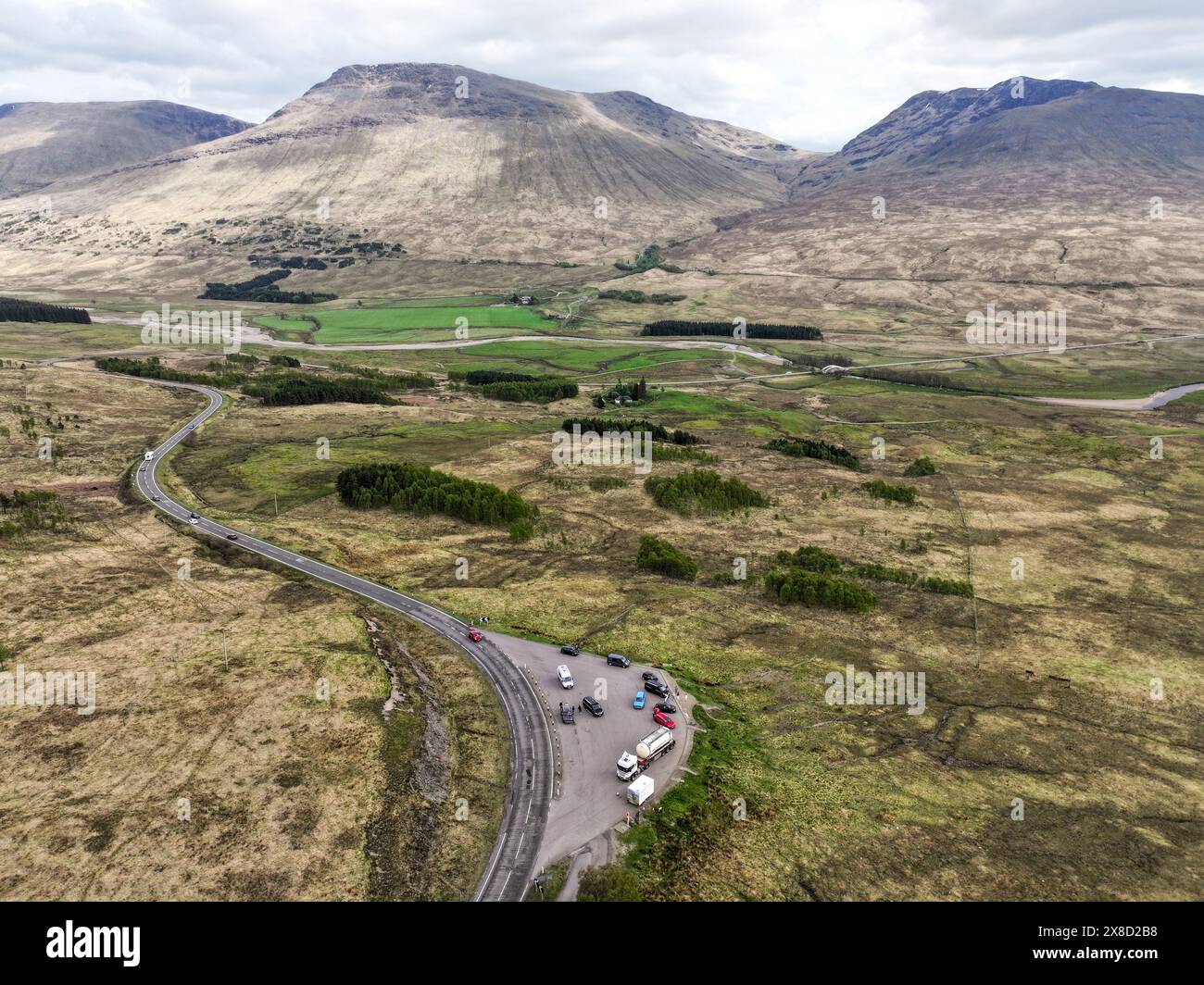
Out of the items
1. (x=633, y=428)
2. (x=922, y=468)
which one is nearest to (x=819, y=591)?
(x=922, y=468)

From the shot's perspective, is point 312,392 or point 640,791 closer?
point 640,791

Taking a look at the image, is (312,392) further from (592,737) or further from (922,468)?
(592,737)

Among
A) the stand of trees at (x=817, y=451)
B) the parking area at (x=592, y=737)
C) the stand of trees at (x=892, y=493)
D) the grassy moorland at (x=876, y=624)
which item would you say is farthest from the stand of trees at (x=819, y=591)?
the stand of trees at (x=817, y=451)

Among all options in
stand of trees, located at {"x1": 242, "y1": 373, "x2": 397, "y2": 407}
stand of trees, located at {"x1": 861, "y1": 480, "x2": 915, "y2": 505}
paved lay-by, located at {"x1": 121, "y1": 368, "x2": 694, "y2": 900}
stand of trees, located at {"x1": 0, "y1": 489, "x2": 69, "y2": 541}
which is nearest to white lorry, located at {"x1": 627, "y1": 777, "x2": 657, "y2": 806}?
paved lay-by, located at {"x1": 121, "y1": 368, "x2": 694, "y2": 900}

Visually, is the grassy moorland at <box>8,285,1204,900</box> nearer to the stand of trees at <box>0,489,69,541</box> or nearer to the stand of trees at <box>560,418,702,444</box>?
the stand of trees at <box>560,418,702,444</box>
